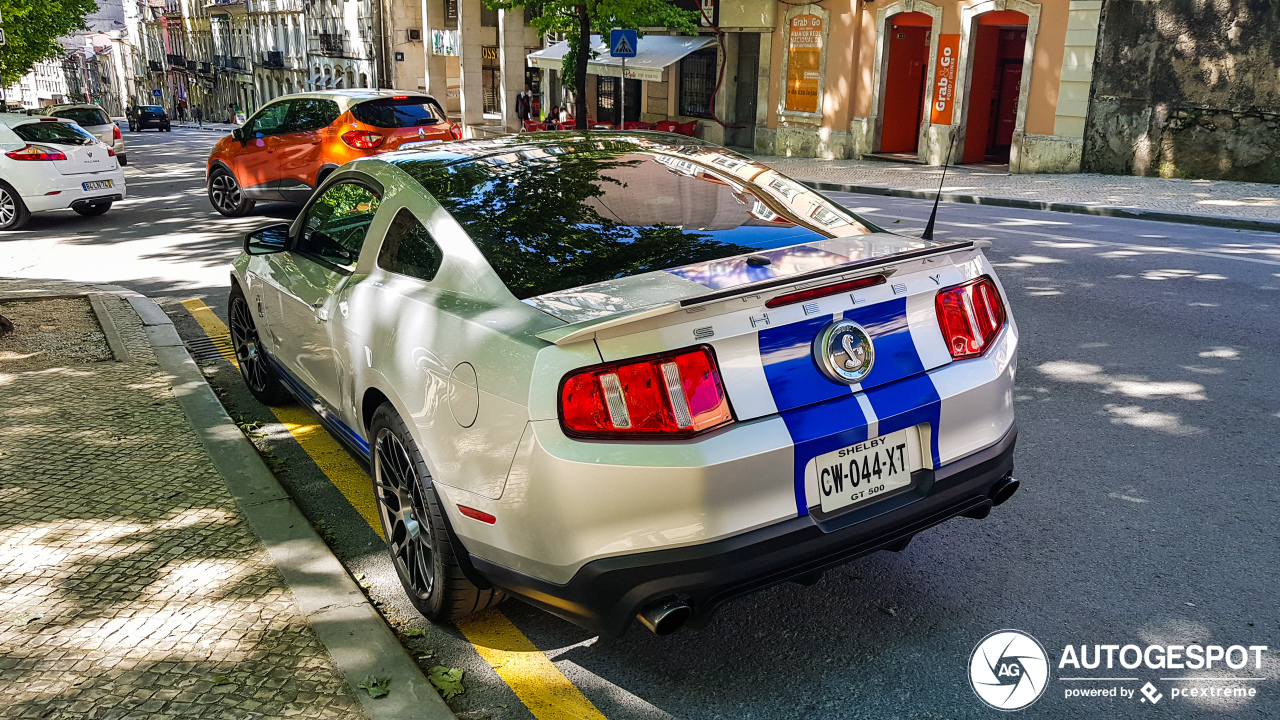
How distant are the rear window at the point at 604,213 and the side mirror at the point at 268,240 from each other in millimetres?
1206

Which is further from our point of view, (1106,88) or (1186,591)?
(1106,88)

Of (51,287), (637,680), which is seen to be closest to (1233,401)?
(637,680)

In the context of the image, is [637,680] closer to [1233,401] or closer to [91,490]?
[91,490]

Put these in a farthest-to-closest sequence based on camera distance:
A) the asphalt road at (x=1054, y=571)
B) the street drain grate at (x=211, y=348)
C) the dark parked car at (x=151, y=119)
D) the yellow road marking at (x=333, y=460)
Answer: the dark parked car at (x=151, y=119), the street drain grate at (x=211, y=348), the yellow road marking at (x=333, y=460), the asphalt road at (x=1054, y=571)

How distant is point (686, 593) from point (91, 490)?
10.1 ft

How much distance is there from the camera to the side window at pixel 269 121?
1358 cm

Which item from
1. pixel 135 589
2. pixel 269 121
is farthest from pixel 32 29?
pixel 135 589

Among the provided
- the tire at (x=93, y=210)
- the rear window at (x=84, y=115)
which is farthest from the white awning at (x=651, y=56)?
the tire at (x=93, y=210)

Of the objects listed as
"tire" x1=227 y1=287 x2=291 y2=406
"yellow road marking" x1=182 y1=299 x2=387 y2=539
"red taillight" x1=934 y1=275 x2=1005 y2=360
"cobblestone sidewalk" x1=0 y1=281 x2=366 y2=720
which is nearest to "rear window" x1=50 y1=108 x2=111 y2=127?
"tire" x1=227 y1=287 x2=291 y2=406

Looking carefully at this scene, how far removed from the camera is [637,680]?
10.3 feet

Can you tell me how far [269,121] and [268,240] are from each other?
9.76m

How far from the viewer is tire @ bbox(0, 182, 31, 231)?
1344 centimetres

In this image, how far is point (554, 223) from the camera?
3.56 m

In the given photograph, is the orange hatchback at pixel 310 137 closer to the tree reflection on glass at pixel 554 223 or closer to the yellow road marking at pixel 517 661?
the yellow road marking at pixel 517 661
